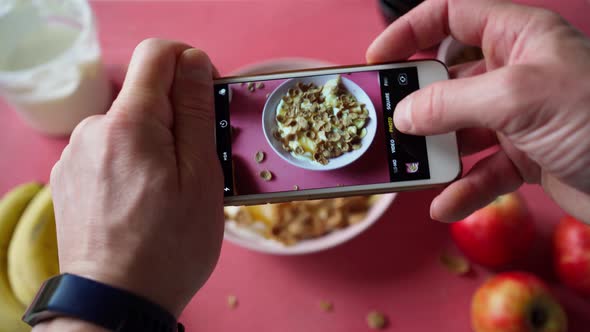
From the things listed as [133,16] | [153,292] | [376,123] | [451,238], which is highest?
[133,16]

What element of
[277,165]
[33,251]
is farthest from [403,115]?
[33,251]

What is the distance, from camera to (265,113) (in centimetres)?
56

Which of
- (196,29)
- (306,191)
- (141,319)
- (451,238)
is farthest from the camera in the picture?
(196,29)

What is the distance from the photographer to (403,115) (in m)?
0.51

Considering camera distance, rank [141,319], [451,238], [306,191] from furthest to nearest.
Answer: [451,238], [306,191], [141,319]

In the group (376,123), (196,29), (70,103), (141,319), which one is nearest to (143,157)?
(141,319)

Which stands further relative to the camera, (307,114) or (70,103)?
(70,103)

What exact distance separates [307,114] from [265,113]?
0.16 feet

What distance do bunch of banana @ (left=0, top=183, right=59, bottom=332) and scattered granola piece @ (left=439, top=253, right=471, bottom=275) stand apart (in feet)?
1.82

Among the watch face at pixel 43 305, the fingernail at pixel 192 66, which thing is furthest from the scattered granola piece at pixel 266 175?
the watch face at pixel 43 305

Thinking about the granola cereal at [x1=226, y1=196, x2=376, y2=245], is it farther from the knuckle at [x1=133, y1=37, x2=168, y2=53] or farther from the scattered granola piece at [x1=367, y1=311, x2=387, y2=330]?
the knuckle at [x1=133, y1=37, x2=168, y2=53]

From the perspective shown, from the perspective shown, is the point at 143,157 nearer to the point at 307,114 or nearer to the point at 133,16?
the point at 307,114

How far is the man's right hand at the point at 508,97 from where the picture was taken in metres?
0.43

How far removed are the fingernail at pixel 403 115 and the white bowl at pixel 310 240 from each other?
0.63 feet
